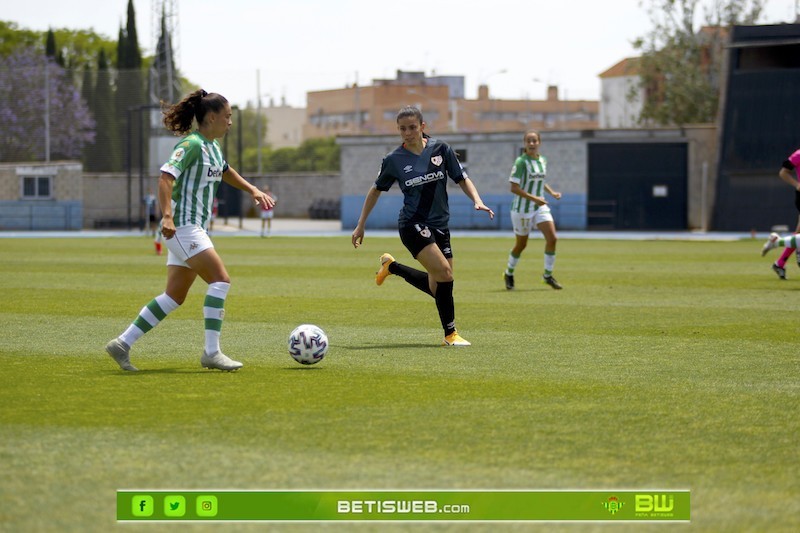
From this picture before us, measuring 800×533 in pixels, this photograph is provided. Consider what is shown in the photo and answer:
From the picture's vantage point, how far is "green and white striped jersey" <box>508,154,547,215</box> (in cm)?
1839

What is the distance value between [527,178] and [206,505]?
13852mm

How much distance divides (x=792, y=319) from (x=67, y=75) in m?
54.5

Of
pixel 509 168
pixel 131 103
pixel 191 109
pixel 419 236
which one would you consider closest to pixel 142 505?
pixel 191 109

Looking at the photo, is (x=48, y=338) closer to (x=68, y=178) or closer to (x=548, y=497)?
(x=548, y=497)

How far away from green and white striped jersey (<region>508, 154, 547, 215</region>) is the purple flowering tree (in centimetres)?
4629

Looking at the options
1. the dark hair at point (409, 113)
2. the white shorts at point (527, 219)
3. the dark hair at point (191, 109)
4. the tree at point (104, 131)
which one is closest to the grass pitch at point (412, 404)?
the dark hair at point (191, 109)

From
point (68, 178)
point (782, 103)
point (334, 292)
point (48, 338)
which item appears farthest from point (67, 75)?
point (48, 338)

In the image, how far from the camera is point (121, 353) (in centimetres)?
919

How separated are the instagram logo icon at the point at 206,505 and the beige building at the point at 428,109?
316 ft

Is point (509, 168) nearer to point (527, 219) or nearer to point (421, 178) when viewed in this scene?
point (527, 219)

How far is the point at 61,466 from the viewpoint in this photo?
19.4 feet

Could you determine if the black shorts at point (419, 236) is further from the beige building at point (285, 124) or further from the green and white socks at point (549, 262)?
the beige building at point (285, 124)

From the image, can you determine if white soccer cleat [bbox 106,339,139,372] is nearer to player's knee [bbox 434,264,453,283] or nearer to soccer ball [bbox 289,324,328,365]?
soccer ball [bbox 289,324,328,365]

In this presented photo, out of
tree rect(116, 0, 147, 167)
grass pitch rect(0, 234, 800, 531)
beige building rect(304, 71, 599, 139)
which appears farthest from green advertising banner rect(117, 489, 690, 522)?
beige building rect(304, 71, 599, 139)
